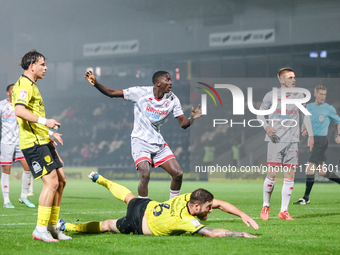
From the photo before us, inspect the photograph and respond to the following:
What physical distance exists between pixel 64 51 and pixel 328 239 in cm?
2932

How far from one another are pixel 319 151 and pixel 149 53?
1997 cm

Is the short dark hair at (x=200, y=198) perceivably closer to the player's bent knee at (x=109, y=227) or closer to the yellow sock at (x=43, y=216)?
the player's bent knee at (x=109, y=227)

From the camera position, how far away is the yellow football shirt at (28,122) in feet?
15.7

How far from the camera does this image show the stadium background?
2439cm

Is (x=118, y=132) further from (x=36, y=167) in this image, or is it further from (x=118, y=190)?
(x=36, y=167)

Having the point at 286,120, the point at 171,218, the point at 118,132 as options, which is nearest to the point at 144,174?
the point at 171,218

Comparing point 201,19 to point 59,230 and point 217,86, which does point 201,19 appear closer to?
point 217,86

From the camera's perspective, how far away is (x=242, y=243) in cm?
454

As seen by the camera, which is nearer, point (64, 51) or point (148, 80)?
point (148, 80)

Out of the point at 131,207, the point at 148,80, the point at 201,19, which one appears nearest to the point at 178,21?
the point at 201,19

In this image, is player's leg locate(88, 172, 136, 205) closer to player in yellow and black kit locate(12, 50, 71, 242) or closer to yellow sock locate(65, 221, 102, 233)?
yellow sock locate(65, 221, 102, 233)

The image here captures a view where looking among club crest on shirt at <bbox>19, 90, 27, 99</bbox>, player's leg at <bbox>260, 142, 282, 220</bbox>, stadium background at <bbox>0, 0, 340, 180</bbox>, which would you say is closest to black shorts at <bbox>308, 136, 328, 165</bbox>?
player's leg at <bbox>260, 142, 282, 220</bbox>

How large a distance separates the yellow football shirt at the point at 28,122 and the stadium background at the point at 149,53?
660 inches

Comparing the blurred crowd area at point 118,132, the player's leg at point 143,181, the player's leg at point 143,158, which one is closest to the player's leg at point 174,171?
the player's leg at point 143,158
